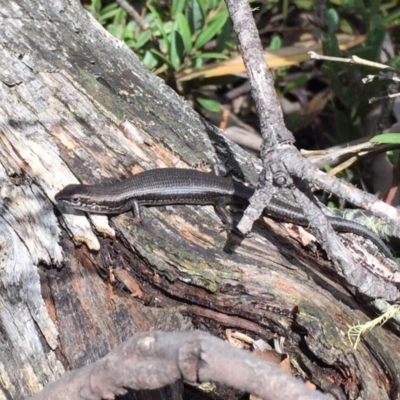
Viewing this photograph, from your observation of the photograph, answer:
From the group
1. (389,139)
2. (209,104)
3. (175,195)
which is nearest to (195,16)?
(209,104)

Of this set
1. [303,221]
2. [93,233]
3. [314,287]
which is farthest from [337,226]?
[93,233]

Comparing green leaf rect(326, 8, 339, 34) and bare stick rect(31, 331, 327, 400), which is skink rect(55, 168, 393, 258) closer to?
bare stick rect(31, 331, 327, 400)

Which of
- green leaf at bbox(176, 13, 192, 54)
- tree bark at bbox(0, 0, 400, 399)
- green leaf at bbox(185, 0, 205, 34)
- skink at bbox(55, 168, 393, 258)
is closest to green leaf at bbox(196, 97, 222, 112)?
green leaf at bbox(176, 13, 192, 54)

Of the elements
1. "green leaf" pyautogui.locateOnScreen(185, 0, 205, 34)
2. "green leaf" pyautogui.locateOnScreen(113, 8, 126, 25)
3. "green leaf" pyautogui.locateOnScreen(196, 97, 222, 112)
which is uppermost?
"green leaf" pyautogui.locateOnScreen(185, 0, 205, 34)

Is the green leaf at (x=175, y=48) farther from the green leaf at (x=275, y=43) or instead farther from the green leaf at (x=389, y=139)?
the green leaf at (x=389, y=139)

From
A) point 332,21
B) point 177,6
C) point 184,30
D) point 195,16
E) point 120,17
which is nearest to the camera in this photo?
point 332,21

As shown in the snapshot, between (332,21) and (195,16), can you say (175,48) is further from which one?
(332,21)

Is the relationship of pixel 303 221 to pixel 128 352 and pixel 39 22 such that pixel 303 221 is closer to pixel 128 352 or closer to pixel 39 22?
pixel 128 352
